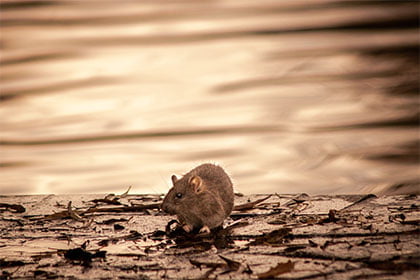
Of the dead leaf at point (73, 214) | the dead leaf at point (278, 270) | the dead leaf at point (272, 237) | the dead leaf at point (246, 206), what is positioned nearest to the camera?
the dead leaf at point (278, 270)

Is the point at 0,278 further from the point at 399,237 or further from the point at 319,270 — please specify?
the point at 399,237

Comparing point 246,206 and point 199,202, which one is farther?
point 246,206

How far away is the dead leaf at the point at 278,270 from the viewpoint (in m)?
4.51

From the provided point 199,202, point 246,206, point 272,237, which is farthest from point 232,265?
point 246,206

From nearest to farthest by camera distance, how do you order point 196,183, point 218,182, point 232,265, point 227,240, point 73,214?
point 232,265 → point 227,240 → point 196,183 → point 218,182 → point 73,214

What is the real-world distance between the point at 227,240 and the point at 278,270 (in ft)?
3.29

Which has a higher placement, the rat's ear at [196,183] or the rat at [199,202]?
the rat's ear at [196,183]

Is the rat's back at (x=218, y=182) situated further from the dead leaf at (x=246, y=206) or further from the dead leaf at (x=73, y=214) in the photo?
the dead leaf at (x=73, y=214)

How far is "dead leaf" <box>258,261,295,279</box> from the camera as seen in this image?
4512 mm

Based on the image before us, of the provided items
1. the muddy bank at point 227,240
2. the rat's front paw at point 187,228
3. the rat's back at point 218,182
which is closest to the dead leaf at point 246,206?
the muddy bank at point 227,240

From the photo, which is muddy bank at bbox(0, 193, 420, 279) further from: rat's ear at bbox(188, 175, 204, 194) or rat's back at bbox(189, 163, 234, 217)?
rat's ear at bbox(188, 175, 204, 194)

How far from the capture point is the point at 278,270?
4.58 meters

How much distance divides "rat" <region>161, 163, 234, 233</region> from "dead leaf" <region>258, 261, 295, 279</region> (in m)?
1.23

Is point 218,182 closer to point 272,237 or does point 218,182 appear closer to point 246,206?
point 246,206
